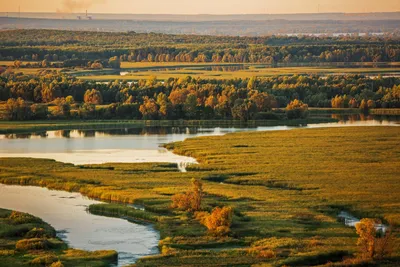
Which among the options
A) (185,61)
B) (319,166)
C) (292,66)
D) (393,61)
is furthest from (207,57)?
(319,166)

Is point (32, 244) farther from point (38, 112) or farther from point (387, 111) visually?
point (387, 111)

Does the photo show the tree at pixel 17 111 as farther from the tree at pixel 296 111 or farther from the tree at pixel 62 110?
the tree at pixel 296 111

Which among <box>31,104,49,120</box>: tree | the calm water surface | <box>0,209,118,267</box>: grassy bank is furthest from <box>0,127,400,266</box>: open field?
<box>31,104,49,120</box>: tree

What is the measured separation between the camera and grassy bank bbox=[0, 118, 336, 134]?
229 feet

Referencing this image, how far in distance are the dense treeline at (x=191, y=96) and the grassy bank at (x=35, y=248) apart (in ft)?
133

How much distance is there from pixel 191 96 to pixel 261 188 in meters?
35.7

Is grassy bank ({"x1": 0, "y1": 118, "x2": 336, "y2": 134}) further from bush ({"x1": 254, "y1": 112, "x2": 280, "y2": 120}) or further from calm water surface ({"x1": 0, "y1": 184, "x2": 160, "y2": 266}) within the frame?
calm water surface ({"x1": 0, "y1": 184, "x2": 160, "y2": 266})

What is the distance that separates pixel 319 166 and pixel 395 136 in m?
14.8

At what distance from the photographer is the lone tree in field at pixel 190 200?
121 feet

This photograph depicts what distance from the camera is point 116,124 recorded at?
7356 cm

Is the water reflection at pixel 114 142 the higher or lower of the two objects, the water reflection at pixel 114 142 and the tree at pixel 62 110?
the lower

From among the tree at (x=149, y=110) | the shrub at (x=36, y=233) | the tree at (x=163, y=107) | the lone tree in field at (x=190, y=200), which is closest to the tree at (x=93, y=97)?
the tree at (x=163, y=107)

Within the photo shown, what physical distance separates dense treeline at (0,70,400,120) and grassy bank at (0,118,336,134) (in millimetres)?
1497

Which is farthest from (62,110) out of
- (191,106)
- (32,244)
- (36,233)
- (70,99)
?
(32,244)
